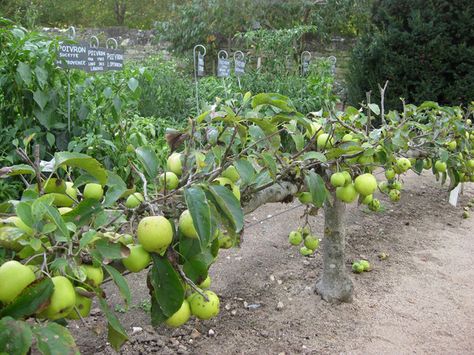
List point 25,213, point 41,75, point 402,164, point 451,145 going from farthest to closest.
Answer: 1. point 451,145
2. point 41,75
3. point 402,164
4. point 25,213

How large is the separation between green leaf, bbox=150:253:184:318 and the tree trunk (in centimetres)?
140

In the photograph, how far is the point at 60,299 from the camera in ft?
2.28

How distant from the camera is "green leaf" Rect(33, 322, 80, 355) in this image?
0.66 m

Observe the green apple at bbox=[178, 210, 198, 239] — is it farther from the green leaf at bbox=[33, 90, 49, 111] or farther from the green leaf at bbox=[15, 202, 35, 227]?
the green leaf at bbox=[33, 90, 49, 111]

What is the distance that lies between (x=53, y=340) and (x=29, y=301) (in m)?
0.06

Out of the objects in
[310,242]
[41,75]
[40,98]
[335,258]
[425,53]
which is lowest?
[335,258]

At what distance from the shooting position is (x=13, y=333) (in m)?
0.64

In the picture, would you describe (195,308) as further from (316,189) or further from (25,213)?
(316,189)

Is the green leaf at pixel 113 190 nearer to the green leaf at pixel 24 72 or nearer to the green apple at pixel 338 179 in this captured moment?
the green apple at pixel 338 179

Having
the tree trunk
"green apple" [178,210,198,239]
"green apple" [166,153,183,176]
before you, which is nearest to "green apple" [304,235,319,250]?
the tree trunk

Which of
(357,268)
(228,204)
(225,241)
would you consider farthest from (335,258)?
(228,204)

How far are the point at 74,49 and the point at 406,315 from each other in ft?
7.15

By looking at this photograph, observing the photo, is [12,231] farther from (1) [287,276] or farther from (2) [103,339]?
(1) [287,276]

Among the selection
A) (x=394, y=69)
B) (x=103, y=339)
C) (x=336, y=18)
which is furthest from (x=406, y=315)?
(x=336, y=18)
